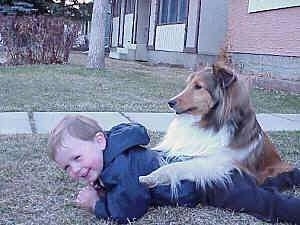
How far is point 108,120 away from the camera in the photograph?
22.2 ft

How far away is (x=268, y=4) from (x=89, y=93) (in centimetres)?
635

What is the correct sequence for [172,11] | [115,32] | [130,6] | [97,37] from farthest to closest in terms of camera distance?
[115,32] < [130,6] < [172,11] < [97,37]

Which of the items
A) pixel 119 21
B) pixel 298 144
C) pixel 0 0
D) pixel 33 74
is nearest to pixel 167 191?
pixel 298 144

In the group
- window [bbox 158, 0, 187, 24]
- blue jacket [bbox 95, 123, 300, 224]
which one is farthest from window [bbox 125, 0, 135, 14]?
blue jacket [bbox 95, 123, 300, 224]

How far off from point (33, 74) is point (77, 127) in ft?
32.9

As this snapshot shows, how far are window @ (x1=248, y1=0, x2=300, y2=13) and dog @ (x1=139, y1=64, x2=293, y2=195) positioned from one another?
906 cm

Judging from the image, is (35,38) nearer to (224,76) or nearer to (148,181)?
(224,76)

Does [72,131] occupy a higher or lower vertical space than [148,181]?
higher

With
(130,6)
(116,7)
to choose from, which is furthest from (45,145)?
(116,7)

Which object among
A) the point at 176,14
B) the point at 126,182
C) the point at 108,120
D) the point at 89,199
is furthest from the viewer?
the point at 176,14

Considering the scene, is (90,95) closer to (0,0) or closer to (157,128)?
(157,128)

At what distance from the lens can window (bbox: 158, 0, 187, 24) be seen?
2156cm

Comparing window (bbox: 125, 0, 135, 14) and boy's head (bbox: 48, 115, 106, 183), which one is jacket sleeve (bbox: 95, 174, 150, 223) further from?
window (bbox: 125, 0, 135, 14)

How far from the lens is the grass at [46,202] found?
3.40 metres
